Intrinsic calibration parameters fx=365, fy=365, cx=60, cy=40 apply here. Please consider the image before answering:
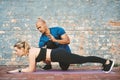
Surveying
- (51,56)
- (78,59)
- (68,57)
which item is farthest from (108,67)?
(51,56)

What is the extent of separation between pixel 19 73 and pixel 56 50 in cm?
80

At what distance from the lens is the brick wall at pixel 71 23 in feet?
33.7

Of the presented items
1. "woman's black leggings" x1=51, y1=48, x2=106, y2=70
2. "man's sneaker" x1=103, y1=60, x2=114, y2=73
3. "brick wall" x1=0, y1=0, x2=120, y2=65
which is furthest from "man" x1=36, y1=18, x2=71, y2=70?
"brick wall" x1=0, y1=0, x2=120, y2=65

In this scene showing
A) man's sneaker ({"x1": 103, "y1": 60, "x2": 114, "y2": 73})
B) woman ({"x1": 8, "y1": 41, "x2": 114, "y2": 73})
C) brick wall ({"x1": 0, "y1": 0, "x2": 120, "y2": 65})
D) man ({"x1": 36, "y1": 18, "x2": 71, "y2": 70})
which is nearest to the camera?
woman ({"x1": 8, "y1": 41, "x2": 114, "y2": 73})

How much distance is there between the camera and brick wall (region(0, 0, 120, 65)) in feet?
33.7

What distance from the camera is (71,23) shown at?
10.4 m

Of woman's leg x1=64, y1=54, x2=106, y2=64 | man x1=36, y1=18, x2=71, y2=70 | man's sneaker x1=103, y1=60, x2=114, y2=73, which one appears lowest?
man's sneaker x1=103, y1=60, x2=114, y2=73

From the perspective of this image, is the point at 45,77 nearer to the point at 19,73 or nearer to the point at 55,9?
the point at 19,73

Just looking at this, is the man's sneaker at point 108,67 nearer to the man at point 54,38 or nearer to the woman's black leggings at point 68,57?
the woman's black leggings at point 68,57

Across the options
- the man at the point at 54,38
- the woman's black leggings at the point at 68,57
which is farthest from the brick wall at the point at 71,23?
the woman's black leggings at the point at 68,57

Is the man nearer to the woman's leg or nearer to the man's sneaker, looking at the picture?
the woman's leg

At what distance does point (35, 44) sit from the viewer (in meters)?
10.3

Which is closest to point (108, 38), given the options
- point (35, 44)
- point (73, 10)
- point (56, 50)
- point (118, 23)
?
point (118, 23)

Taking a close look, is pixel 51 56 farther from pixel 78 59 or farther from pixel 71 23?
pixel 71 23
